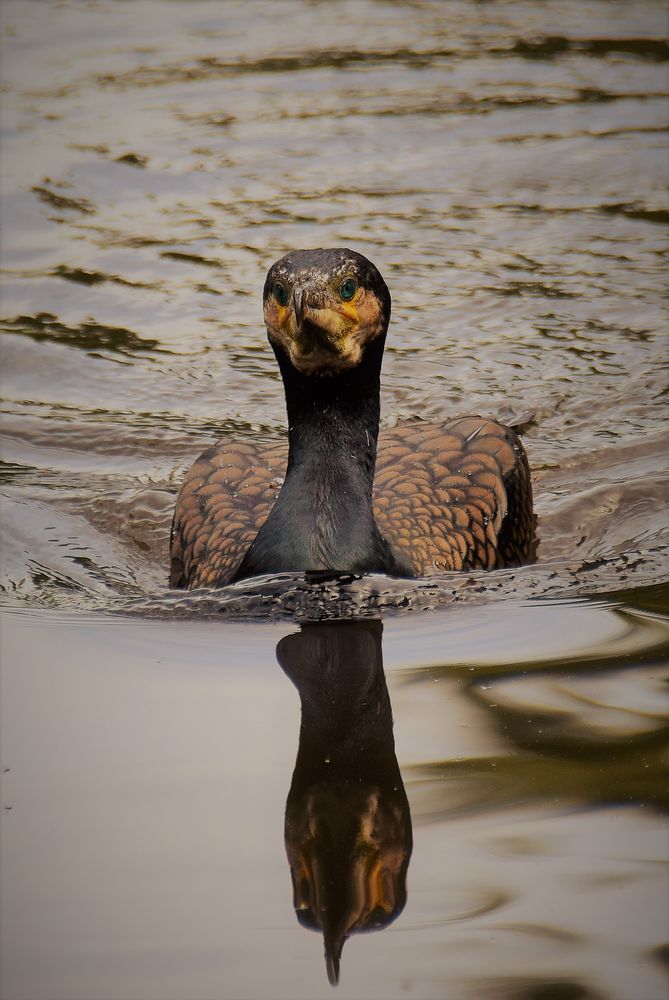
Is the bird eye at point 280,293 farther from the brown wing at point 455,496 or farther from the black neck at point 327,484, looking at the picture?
the brown wing at point 455,496

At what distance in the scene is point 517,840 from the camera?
12.9 ft

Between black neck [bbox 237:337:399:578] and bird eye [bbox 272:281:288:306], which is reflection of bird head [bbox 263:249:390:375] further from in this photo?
black neck [bbox 237:337:399:578]

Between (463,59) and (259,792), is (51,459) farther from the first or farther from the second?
(463,59)

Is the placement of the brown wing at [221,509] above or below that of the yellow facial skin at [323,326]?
below

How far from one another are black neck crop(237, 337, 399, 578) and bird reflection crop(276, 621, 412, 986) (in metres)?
0.50

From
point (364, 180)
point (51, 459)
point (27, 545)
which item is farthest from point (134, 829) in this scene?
point (364, 180)

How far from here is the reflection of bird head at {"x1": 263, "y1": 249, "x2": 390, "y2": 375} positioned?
5.41 m

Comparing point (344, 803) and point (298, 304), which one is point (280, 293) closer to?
point (298, 304)

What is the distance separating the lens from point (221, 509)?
653 cm

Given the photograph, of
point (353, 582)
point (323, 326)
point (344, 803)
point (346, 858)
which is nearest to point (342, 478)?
point (353, 582)

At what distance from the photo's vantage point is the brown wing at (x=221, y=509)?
6.23 metres

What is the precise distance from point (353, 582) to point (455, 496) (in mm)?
946

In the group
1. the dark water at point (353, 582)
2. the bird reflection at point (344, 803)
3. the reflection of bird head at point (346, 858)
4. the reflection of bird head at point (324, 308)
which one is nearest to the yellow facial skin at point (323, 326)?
the reflection of bird head at point (324, 308)

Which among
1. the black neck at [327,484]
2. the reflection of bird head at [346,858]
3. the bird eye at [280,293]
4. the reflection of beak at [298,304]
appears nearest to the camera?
the reflection of bird head at [346,858]
